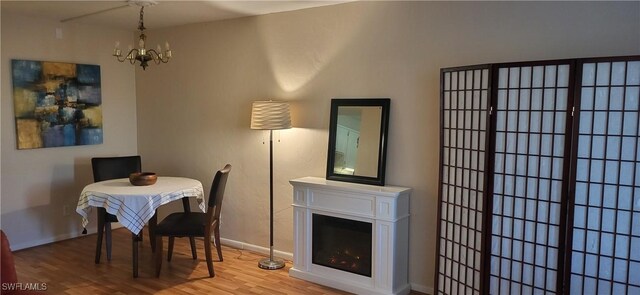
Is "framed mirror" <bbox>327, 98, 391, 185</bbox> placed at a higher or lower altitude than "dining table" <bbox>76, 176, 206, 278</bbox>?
higher

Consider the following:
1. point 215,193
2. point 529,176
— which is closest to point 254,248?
point 215,193

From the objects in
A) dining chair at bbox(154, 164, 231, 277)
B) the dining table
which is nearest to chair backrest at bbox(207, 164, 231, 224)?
dining chair at bbox(154, 164, 231, 277)

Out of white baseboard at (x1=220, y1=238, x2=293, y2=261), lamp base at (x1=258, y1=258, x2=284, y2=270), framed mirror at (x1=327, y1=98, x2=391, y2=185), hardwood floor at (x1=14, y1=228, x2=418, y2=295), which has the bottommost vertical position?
hardwood floor at (x1=14, y1=228, x2=418, y2=295)

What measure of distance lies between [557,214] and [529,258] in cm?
32

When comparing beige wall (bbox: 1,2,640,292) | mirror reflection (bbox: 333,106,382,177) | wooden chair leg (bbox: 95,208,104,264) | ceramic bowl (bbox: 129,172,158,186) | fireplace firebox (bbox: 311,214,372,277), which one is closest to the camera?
beige wall (bbox: 1,2,640,292)

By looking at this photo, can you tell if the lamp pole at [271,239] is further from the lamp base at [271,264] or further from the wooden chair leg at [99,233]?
the wooden chair leg at [99,233]

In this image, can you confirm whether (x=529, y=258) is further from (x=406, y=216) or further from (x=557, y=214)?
(x=406, y=216)

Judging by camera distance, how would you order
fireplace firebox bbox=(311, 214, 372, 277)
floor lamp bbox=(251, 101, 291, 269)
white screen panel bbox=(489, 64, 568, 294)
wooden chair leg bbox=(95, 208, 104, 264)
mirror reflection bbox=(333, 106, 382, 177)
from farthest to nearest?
wooden chair leg bbox=(95, 208, 104, 264) → floor lamp bbox=(251, 101, 291, 269) → mirror reflection bbox=(333, 106, 382, 177) → fireplace firebox bbox=(311, 214, 372, 277) → white screen panel bbox=(489, 64, 568, 294)

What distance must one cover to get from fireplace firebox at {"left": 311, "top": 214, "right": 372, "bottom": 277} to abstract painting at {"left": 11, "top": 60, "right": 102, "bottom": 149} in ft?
9.48

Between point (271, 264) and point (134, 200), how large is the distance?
1297 millimetres

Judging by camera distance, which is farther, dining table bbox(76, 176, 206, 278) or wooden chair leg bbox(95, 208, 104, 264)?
wooden chair leg bbox(95, 208, 104, 264)

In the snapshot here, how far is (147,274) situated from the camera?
12.9 feet

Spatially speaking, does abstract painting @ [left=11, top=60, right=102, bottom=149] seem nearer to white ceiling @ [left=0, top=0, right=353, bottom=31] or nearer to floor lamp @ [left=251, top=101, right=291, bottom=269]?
white ceiling @ [left=0, top=0, right=353, bottom=31]

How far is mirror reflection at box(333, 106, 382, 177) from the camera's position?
3.67 metres
